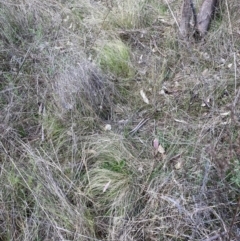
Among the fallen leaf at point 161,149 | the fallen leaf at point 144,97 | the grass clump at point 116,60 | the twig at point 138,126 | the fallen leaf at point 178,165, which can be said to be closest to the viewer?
the fallen leaf at point 178,165

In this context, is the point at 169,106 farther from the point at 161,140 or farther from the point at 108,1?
the point at 108,1

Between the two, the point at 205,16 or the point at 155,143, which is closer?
the point at 155,143

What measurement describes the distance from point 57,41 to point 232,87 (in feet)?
4.06

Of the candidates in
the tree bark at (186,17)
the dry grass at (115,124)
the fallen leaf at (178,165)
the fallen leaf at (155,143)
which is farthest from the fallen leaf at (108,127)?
the tree bark at (186,17)

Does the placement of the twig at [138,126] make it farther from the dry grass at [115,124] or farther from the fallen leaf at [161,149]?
the fallen leaf at [161,149]

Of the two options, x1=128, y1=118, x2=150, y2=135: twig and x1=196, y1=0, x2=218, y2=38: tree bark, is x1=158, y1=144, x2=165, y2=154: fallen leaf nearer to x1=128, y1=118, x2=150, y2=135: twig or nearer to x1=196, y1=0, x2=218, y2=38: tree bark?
x1=128, y1=118, x2=150, y2=135: twig

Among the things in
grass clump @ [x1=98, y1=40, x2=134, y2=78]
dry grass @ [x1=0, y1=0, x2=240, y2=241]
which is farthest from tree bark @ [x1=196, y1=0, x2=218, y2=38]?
grass clump @ [x1=98, y1=40, x2=134, y2=78]

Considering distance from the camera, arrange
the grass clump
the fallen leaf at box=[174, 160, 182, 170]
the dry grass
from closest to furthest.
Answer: the dry grass < the fallen leaf at box=[174, 160, 182, 170] < the grass clump

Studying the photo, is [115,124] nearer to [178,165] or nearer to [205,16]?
[178,165]

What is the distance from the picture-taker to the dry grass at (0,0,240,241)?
1724mm

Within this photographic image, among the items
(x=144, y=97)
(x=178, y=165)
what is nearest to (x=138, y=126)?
(x=144, y=97)

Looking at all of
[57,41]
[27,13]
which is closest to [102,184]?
[57,41]

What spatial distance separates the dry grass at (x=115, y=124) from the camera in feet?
5.65

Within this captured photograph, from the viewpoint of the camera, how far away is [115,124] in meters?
2.22
